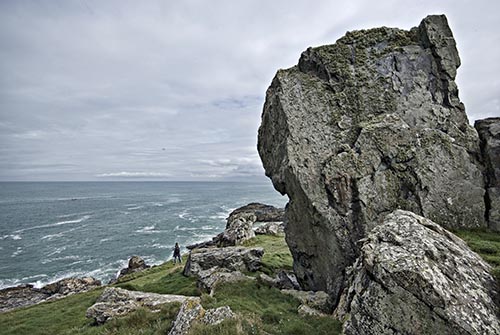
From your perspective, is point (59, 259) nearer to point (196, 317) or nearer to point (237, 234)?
point (237, 234)

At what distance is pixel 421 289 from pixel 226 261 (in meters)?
21.6

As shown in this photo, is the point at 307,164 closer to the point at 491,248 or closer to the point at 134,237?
the point at 491,248

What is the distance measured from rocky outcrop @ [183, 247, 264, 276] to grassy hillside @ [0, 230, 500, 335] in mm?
1054

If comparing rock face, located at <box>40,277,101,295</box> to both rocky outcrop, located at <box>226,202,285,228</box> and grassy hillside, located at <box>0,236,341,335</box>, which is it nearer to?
grassy hillside, located at <box>0,236,341,335</box>

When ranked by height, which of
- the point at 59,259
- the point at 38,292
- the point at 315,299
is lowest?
the point at 38,292

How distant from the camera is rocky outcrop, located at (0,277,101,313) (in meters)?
39.6

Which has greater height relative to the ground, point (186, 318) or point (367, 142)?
point (367, 142)

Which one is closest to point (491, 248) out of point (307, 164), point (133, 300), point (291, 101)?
point (307, 164)

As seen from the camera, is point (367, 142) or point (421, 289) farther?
point (367, 142)

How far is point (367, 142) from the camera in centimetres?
1884

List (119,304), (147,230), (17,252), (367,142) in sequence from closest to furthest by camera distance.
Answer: (367,142) < (119,304) < (17,252) < (147,230)

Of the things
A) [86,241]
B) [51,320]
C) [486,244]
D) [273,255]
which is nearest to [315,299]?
[486,244]

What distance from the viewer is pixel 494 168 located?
17641 millimetres

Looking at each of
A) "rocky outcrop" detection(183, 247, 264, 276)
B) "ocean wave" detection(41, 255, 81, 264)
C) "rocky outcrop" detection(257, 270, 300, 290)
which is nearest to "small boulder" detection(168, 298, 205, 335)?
"rocky outcrop" detection(257, 270, 300, 290)
